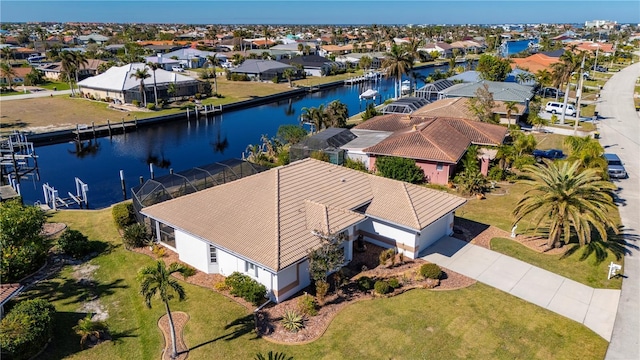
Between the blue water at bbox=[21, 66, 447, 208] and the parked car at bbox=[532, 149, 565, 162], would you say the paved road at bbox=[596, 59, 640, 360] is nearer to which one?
the parked car at bbox=[532, 149, 565, 162]

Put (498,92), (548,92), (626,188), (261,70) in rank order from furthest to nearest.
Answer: (261,70)
(548,92)
(498,92)
(626,188)

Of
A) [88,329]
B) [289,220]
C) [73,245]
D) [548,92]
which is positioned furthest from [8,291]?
[548,92]

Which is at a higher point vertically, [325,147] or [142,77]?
[142,77]

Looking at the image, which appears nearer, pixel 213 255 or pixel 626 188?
pixel 213 255

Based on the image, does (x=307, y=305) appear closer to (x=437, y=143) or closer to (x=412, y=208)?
(x=412, y=208)

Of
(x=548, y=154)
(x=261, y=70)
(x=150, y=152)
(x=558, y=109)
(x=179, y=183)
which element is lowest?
(x=150, y=152)

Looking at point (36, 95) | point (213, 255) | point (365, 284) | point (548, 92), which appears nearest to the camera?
point (365, 284)

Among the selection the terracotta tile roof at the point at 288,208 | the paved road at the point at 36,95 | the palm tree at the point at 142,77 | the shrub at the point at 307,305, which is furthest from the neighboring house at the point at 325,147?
the paved road at the point at 36,95

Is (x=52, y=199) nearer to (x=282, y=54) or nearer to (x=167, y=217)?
(x=167, y=217)
